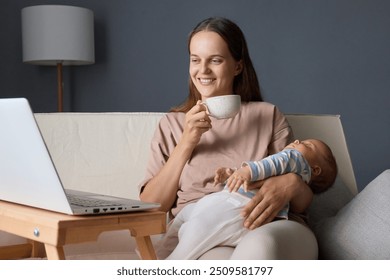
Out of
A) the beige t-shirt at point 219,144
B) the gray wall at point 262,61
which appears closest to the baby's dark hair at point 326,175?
the beige t-shirt at point 219,144

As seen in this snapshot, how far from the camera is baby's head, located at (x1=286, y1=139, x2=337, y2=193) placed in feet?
4.91

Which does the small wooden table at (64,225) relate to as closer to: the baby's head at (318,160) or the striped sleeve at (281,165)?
the striped sleeve at (281,165)

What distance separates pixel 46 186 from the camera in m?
0.94

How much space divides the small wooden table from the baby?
0.79ft

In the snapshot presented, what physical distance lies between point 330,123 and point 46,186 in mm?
1052

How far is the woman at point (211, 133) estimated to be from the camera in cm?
150

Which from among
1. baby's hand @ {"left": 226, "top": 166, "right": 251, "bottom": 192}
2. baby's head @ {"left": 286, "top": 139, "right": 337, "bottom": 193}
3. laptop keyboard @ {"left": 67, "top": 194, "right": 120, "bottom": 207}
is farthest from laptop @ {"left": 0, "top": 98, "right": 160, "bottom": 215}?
baby's head @ {"left": 286, "top": 139, "right": 337, "bottom": 193}

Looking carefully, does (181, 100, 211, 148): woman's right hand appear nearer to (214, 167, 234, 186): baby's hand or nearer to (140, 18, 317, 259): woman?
(140, 18, 317, 259): woman

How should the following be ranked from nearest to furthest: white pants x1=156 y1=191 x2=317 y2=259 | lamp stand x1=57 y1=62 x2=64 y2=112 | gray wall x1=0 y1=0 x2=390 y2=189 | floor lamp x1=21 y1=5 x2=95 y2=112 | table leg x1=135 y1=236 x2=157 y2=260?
1. table leg x1=135 y1=236 x2=157 y2=260
2. white pants x1=156 y1=191 x2=317 y2=259
3. gray wall x1=0 y1=0 x2=390 y2=189
4. floor lamp x1=21 y1=5 x2=95 y2=112
5. lamp stand x1=57 y1=62 x2=64 y2=112

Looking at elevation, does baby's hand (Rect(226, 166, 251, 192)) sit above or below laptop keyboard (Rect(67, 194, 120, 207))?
below

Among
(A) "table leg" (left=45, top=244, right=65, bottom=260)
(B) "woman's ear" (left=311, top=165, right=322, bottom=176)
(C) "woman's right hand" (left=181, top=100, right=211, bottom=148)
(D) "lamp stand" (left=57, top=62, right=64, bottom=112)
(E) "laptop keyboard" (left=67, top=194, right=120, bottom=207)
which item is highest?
(C) "woman's right hand" (left=181, top=100, right=211, bottom=148)

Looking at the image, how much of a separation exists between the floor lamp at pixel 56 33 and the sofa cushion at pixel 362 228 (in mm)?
2298

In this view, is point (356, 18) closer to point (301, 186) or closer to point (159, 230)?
point (301, 186)

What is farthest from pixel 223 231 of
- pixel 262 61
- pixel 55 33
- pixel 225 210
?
pixel 55 33
